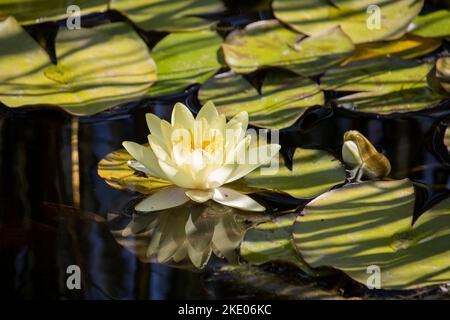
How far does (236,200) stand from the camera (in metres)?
2.31

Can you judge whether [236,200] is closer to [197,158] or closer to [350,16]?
[197,158]

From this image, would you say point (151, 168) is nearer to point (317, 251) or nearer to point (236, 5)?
point (317, 251)

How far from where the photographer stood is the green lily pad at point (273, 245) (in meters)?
2.11

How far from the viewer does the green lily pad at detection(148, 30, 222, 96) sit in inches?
114

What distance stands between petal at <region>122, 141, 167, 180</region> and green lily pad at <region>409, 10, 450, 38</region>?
1.39m

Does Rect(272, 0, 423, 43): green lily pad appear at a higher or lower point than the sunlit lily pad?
higher

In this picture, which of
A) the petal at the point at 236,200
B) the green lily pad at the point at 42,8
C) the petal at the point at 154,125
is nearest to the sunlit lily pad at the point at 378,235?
the petal at the point at 236,200

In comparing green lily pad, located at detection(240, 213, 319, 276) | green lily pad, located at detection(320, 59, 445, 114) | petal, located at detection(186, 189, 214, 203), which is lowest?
green lily pad, located at detection(240, 213, 319, 276)

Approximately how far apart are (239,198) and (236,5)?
136 centimetres

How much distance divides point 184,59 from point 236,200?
34.5 inches

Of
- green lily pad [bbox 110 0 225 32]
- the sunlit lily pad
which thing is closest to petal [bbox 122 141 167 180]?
the sunlit lily pad

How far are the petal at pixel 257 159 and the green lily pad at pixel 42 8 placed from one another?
1.23 m

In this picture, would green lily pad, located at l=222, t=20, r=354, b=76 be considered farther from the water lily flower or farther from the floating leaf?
the water lily flower
